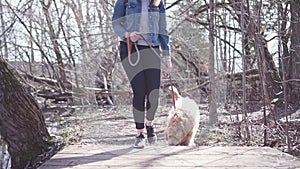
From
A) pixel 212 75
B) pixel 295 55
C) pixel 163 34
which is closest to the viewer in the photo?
pixel 163 34

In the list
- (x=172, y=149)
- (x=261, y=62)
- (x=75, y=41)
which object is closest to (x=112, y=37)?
(x=75, y=41)

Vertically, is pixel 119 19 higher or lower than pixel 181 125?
higher

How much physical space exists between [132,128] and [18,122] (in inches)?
120

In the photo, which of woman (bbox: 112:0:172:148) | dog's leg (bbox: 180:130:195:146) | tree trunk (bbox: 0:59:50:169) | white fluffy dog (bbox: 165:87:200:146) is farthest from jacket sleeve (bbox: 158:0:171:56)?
tree trunk (bbox: 0:59:50:169)

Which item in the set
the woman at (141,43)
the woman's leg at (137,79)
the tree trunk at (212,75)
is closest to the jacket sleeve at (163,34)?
the woman at (141,43)

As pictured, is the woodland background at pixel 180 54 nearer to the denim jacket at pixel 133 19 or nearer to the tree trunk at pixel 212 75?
the tree trunk at pixel 212 75

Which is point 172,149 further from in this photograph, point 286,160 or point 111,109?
point 111,109

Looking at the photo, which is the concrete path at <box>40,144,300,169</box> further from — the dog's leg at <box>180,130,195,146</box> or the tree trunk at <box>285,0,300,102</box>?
the tree trunk at <box>285,0,300,102</box>

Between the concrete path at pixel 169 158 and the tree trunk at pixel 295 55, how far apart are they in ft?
11.2

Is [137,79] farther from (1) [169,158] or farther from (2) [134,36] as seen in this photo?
(1) [169,158]

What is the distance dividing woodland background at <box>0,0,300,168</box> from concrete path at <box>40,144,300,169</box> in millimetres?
1648

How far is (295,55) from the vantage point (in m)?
6.81

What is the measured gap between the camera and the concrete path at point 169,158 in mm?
2555

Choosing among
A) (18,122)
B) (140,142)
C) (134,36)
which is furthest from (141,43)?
(18,122)
